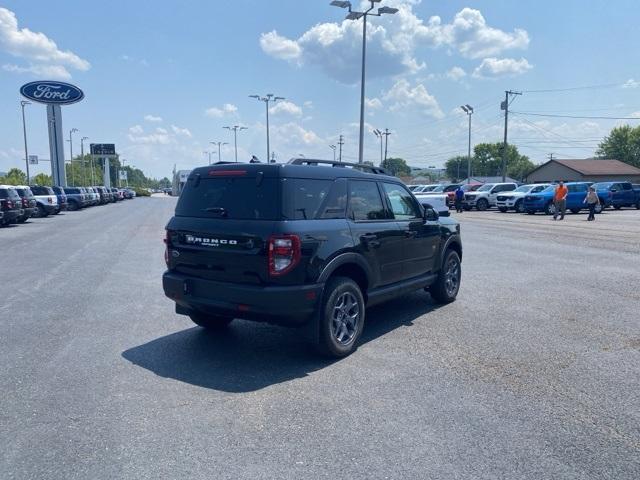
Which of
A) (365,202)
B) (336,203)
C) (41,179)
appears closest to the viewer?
(336,203)

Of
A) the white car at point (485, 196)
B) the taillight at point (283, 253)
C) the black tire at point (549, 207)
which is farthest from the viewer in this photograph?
the white car at point (485, 196)

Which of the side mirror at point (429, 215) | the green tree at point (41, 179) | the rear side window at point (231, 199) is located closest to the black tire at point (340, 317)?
the rear side window at point (231, 199)

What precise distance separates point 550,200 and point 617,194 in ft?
23.8

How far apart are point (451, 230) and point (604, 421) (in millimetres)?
4131

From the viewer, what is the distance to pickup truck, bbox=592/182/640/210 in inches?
1243

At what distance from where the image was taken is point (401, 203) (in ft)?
22.1

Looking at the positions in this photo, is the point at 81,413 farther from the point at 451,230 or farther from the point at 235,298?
the point at 451,230

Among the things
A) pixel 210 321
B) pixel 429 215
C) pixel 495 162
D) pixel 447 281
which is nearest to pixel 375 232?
pixel 429 215

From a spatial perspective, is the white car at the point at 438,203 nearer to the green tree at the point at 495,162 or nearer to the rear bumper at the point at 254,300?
the rear bumper at the point at 254,300

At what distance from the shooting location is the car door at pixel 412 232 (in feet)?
21.2

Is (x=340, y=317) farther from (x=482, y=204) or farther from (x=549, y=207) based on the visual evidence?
(x=482, y=204)

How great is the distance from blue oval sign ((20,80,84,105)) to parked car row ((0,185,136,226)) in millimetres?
12954

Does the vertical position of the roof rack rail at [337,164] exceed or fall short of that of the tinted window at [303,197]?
it exceeds it

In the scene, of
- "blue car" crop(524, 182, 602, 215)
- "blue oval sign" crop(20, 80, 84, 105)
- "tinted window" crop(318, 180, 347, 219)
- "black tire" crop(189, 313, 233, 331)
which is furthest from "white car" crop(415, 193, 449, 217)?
"blue oval sign" crop(20, 80, 84, 105)
